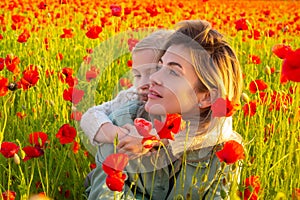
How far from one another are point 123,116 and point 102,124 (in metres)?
0.10

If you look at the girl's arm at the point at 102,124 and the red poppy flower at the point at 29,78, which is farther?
the red poppy flower at the point at 29,78

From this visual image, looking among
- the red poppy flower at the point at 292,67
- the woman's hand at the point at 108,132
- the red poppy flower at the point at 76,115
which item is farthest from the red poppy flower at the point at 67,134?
the red poppy flower at the point at 292,67

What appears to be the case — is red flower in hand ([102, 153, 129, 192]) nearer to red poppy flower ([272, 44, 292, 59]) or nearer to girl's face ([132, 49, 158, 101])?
girl's face ([132, 49, 158, 101])

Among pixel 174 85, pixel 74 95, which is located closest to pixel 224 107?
pixel 174 85

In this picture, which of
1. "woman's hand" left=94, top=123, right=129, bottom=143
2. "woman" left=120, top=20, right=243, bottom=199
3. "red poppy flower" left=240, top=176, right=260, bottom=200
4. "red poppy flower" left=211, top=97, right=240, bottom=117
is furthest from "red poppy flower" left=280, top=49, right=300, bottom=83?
"woman's hand" left=94, top=123, right=129, bottom=143

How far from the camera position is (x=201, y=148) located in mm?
1621

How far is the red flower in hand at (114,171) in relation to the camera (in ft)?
3.63

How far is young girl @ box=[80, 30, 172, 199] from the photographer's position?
60.3 inches

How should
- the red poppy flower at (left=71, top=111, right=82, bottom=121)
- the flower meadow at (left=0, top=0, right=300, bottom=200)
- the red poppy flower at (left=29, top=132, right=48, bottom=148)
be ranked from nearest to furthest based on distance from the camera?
the flower meadow at (left=0, top=0, right=300, bottom=200)
the red poppy flower at (left=29, top=132, right=48, bottom=148)
the red poppy flower at (left=71, top=111, right=82, bottom=121)

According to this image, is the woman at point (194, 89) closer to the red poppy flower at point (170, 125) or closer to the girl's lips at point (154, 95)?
the girl's lips at point (154, 95)

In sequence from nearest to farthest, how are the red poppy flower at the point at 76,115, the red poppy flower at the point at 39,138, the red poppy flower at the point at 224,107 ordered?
the red poppy flower at the point at 224,107, the red poppy flower at the point at 39,138, the red poppy flower at the point at 76,115

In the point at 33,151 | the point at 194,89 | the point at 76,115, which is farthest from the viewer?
the point at 76,115

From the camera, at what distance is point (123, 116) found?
167 cm

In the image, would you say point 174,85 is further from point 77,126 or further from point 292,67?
point 77,126
